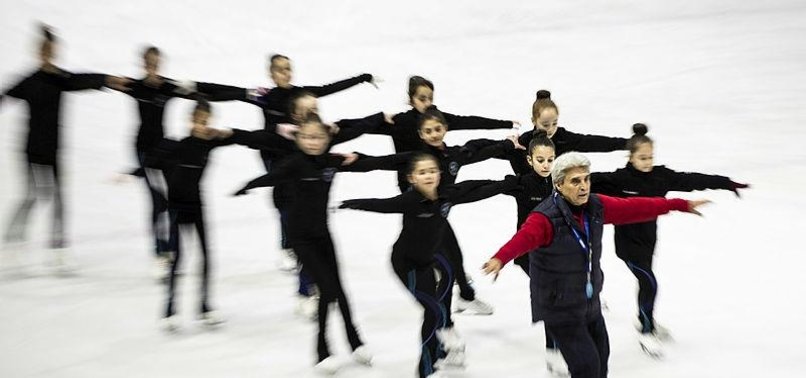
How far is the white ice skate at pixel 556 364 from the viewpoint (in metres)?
5.30

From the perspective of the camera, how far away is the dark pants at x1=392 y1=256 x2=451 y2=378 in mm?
5191

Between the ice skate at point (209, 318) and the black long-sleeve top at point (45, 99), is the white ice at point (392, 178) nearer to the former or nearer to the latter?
the ice skate at point (209, 318)

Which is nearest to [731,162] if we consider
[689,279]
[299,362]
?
[689,279]

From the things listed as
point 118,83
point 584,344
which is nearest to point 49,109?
point 118,83

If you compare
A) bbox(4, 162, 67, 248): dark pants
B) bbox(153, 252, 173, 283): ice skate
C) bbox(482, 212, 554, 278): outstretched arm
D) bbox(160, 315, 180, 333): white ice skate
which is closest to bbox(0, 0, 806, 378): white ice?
bbox(160, 315, 180, 333): white ice skate

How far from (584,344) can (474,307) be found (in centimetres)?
212

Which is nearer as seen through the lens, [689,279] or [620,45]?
[689,279]

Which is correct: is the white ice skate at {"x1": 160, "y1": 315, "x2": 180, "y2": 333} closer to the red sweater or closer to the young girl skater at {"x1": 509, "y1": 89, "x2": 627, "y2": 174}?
the young girl skater at {"x1": 509, "y1": 89, "x2": 627, "y2": 174}

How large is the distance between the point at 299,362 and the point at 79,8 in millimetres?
10452

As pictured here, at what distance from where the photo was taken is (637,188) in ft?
18.5

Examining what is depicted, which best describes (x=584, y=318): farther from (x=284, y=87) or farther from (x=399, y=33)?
(x=399, y=33)

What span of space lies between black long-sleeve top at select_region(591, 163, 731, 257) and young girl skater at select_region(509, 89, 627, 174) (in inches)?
21.3

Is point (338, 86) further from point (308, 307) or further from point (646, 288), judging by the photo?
point (646, 288)

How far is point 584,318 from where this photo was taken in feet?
14.4
